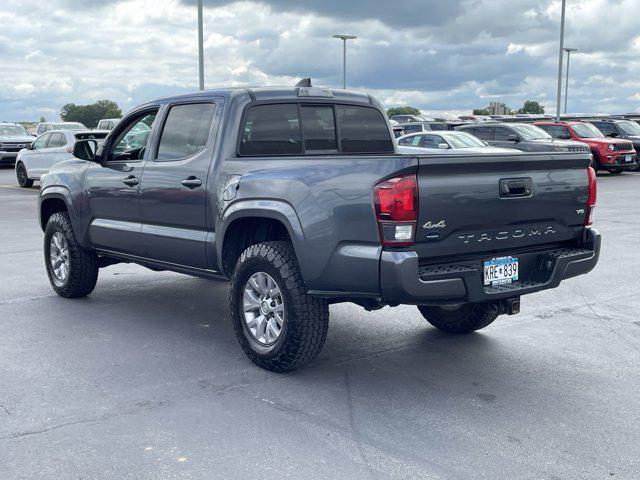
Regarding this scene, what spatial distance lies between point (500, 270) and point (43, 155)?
18.9 m

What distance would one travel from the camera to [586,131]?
1022 inches

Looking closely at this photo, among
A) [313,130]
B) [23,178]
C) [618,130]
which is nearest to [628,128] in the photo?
[618,130]

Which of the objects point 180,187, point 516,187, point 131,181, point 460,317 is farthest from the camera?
point 131,181

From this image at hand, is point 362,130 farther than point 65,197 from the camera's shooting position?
No

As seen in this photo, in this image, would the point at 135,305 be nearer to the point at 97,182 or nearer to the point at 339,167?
the point at 97,182

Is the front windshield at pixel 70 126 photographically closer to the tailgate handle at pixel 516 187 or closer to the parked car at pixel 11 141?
the parked car at pixel 11 141

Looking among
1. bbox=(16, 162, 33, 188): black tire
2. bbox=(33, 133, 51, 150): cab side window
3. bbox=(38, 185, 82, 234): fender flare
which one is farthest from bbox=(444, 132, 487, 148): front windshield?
bbox=(38, 185, 82, 234): fender flare

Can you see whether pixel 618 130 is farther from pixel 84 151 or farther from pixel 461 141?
pixel 84 151

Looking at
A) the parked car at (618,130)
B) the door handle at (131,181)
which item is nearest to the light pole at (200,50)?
the parked car at (618,130)

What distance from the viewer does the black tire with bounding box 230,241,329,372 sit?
496 cm

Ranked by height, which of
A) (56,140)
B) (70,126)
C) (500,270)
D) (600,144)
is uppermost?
(70,126)

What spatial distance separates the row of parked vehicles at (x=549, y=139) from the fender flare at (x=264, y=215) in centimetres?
1461

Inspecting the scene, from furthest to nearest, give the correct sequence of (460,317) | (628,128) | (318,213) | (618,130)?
(628,128) < (618,130) < (460,317) < (318,213)

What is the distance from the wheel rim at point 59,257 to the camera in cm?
754
